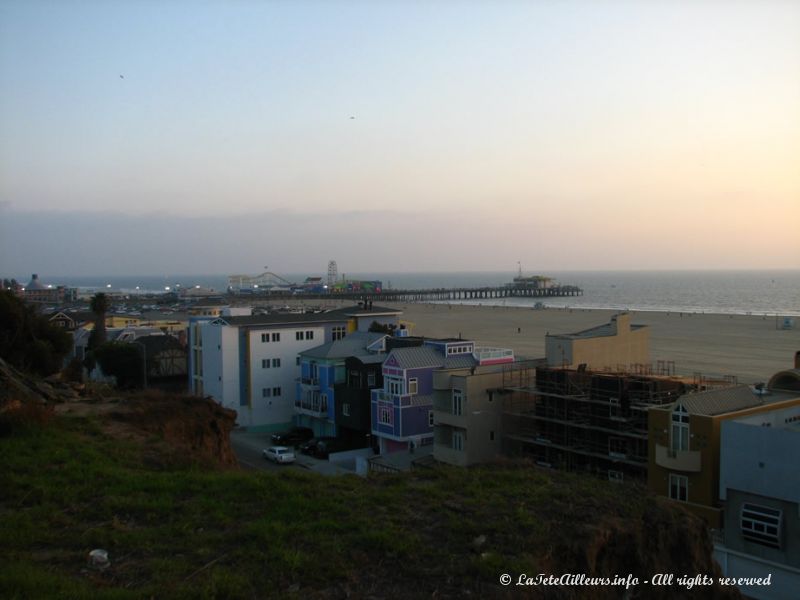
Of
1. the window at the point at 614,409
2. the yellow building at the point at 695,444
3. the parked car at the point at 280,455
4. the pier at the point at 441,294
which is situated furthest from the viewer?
the pier at the point at 441,294

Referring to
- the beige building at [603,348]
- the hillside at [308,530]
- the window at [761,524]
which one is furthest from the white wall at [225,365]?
the window at [761,524]

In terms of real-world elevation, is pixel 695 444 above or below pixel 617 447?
above

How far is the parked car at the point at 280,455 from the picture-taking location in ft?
75.6

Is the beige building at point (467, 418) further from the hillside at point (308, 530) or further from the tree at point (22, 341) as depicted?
the tree at point (22, 341)

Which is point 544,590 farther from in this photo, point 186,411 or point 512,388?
point 512,388

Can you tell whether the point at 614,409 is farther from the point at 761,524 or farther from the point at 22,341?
the point at 22,341

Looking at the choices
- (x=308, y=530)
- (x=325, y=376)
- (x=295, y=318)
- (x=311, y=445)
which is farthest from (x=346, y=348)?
(x=308, y=530)

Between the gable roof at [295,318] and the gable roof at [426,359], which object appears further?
the gable roof at [295,318]

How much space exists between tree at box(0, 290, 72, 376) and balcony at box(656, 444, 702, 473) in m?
17.2

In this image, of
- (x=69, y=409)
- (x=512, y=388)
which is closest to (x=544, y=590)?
(x=69, y=409)

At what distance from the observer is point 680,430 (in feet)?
45.9

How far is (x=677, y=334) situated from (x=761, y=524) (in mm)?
50267

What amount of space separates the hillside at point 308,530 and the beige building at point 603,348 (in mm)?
12111

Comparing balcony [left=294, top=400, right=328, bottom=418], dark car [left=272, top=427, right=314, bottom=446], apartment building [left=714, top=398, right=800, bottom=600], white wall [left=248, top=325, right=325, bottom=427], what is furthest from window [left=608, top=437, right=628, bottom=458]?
white wall [left=248, top=325, right=325, bottom=427]
